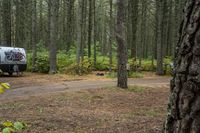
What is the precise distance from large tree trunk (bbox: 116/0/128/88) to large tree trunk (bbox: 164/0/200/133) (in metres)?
11.4

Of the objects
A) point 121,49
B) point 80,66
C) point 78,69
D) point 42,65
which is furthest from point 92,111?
point 42,65

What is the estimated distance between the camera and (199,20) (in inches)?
85.4

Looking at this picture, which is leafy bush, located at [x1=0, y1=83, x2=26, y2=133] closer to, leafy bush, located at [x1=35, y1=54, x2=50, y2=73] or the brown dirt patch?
the brown dirt patch

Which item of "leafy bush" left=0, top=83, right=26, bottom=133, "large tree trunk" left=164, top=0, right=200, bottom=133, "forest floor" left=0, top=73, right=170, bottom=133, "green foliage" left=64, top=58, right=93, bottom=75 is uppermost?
"large tree trunk" left=164, top=0, right=200, bottom=133

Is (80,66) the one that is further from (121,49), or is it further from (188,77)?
(188,77)

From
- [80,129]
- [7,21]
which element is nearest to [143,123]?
[80,129]

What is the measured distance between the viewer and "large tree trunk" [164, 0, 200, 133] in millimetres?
2178

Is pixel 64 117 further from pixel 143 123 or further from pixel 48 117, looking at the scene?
pixel 143 123

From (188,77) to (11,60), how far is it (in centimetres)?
1963

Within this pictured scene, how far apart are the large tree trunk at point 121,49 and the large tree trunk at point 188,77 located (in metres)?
11.4

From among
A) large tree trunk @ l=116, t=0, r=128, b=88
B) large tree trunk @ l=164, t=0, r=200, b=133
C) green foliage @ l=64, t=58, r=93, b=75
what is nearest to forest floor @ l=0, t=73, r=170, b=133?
large tree trunk @ l=116, t=0, r=128, b=88

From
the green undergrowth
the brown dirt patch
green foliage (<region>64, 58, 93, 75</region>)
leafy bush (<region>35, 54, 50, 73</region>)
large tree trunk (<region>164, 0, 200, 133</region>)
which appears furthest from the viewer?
leafy bush (<region>35, 54, 50, 73</region>)

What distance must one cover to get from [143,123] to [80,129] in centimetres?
141

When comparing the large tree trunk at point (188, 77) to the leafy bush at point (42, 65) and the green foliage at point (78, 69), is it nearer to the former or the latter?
the green foliage at point (78, 69)
